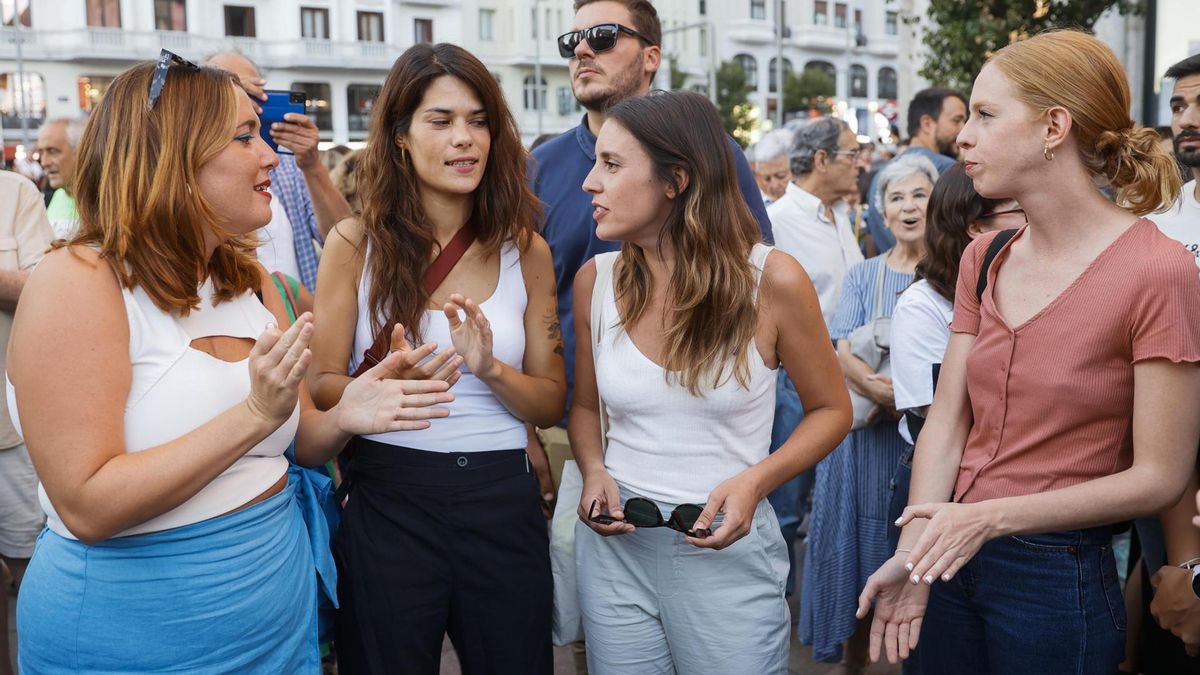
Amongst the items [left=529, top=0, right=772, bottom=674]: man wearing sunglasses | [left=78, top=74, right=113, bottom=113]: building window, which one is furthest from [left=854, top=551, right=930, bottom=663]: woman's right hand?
[left=78, top=74, right=113, bottom=113]: building window

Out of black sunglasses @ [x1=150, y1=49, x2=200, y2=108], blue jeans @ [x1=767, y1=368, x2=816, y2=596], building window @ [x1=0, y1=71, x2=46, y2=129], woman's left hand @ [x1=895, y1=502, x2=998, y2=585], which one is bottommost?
blue jeans @ [x1=767, y1=368, x2=816, y2=596]

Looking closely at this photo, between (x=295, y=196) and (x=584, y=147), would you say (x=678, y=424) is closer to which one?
(x=584, y=147)

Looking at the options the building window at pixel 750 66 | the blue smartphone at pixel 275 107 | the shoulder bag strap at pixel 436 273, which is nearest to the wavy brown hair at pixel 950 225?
the shoulder bag strap at pixel 436 273

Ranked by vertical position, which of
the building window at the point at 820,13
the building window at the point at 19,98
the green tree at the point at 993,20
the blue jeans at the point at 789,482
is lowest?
the blue jeans at the point at 789,482

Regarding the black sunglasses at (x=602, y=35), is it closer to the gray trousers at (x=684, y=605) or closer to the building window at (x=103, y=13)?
the gray trousers at (x=684, y=605)

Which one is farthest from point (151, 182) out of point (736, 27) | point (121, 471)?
point (736, 27)

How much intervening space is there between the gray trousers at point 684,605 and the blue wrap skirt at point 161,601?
803 millimetres

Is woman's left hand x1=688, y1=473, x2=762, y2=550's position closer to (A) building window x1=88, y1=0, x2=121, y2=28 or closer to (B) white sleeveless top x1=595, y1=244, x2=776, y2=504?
(B) white sleeveless top x1=595, y1=244, x2=776, y2=504

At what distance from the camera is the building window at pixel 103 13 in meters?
42.6

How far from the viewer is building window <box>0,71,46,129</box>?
41.1 m

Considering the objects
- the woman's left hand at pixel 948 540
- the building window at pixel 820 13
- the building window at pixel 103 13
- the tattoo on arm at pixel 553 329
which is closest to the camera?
the woman's left hand at pixel 948 540

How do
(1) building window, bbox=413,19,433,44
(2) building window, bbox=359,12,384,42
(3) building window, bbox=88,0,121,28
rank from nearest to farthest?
1. (3) building window, bbox=88,0,121,28
2. (2) building window, bbox=359,12,384,42
3. (1) building window, bbox=413,19,433,44

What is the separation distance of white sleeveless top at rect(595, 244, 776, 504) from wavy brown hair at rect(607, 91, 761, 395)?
38 mm

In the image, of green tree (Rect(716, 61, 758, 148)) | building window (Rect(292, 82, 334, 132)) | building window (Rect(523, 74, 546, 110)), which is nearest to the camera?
building window (Rect(292, 82, 334, 132))
